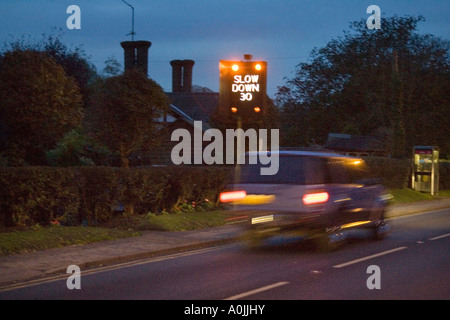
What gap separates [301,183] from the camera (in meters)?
12.2

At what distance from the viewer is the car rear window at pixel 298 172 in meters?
12.2

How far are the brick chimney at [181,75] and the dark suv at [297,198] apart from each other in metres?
40.3

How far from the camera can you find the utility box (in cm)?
3070

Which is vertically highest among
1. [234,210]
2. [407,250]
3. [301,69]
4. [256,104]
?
[301,69]

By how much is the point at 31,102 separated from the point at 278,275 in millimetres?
8638

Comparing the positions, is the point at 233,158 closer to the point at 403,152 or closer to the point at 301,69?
the point at 403,152

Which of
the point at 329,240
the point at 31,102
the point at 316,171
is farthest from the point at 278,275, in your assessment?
the point at 31,102

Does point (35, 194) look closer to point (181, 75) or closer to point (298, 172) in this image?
point (298, 172)

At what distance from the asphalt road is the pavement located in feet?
1.35

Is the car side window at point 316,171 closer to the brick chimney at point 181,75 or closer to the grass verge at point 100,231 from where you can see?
the grass verge at point 100,231

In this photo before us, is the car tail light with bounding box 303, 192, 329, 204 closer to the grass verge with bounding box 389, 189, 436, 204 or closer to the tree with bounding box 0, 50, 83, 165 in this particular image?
the tree with bounding box 0, 50, 83, 165

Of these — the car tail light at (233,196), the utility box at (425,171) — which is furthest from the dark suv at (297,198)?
the utility box at (425,171)

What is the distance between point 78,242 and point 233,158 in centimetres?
1318
